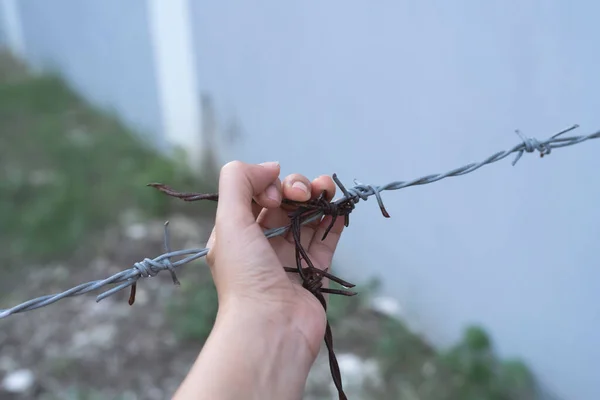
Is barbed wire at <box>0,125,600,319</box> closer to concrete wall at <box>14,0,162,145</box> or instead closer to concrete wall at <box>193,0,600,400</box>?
concrete wall at <box>193,0,600,400</box>

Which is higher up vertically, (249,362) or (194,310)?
(249,362)

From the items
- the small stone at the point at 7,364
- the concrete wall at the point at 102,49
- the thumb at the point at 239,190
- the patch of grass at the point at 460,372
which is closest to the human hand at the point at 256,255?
the thumb at the point at 239,190

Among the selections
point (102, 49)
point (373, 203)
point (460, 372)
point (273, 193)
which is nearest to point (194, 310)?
point (373, 203)

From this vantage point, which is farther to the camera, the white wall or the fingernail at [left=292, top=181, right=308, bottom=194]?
the white wall

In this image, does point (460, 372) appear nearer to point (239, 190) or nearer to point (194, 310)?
point (194, 310)

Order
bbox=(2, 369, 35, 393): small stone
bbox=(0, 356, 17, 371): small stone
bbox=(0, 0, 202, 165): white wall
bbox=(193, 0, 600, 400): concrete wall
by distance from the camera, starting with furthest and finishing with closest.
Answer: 1. bbox=(0, 0, 202, 165): white wall
2. bbox=(0, 356, 17, 371): small stone
3. bbox=(2, 369, 35, 393): small stone
4. bbox=(193, 0, 600, 400): concrete wall

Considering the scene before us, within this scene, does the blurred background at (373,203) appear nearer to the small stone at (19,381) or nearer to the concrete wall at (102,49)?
the small stone at (19,381)

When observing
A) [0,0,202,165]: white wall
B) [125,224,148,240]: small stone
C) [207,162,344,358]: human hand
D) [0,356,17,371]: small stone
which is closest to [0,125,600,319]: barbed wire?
[207,162,344,358]: human hand
